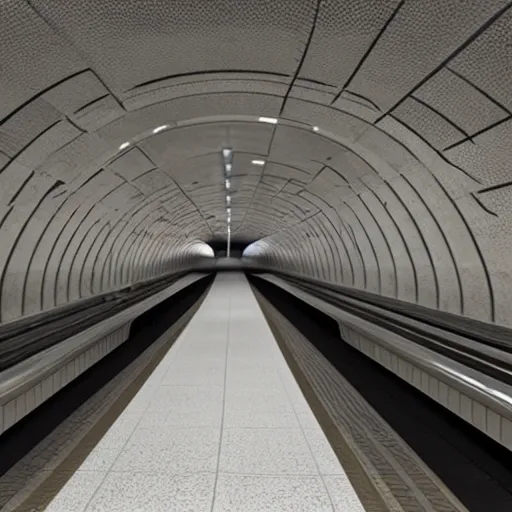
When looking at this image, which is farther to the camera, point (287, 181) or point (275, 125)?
point (287, 181)

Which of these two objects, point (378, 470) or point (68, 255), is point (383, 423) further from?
point (68, 255)

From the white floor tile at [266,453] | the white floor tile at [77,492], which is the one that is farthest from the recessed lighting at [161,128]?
the white floor tile at [77,492]

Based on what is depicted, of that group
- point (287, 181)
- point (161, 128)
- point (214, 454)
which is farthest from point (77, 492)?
point (287, 181)

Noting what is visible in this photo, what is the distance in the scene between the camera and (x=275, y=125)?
834 centimetres

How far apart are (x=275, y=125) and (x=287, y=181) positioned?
181 inches

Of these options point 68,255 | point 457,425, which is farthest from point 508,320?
point 68,255

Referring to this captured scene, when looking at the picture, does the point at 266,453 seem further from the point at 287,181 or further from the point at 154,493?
the point at 287,181

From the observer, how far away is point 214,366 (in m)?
7.29

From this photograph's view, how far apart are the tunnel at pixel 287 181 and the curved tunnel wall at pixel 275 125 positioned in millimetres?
35

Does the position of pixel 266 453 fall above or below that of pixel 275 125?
below

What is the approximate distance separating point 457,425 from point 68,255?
1000 centimetres

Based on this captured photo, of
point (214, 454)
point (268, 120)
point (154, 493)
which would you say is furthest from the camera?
point (268, 120)

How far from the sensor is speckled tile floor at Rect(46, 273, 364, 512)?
3303 millimetres

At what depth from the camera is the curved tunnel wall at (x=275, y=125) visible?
14.3 ft
